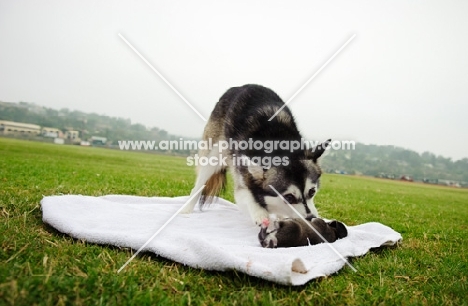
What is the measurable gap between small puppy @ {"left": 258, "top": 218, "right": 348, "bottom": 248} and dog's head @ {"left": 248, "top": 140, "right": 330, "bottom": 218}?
297mm

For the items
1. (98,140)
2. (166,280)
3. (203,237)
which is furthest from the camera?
(98,140)

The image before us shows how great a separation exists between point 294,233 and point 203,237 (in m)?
0.94

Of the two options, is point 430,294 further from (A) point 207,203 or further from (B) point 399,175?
(B) point 399,175

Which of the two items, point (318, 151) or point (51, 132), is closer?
point (318, 151)

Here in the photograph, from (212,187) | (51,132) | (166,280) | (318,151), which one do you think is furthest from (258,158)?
(51,132)

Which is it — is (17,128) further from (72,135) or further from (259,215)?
(259,215)

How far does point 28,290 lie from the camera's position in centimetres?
228

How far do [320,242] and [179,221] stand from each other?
1.92 meters

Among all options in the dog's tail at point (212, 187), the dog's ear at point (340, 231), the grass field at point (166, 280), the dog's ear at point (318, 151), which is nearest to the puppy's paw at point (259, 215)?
the dog's ear at point (340, 231)

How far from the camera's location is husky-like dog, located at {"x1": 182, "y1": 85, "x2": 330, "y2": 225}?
4.68m

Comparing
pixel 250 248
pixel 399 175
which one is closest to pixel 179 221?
pixel 250 248

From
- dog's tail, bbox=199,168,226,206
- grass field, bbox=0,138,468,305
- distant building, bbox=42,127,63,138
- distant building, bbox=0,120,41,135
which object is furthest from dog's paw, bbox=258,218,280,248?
distant building, bbox=42,127,63,138

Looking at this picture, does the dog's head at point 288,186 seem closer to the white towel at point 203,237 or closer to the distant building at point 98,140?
Result: the white towel at point 203,237

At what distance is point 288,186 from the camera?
4.61 metres
